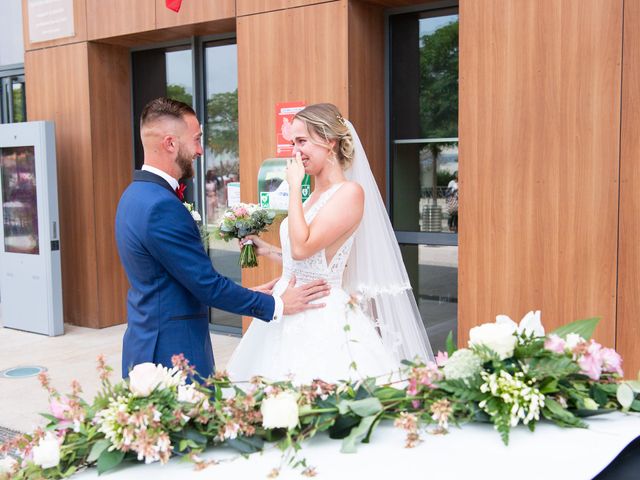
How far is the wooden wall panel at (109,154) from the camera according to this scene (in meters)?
7.76

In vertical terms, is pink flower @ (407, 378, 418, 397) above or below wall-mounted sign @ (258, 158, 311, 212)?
below

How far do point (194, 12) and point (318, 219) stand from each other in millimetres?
4264

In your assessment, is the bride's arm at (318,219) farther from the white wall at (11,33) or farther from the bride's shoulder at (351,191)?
the white wall at (11,33)

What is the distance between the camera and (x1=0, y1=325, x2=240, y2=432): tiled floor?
5.30 metres

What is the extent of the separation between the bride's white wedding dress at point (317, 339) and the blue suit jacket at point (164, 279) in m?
0.41

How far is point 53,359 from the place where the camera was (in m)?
6.70

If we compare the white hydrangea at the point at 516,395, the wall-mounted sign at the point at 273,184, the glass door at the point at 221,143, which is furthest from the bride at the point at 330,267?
the glass door at the point at 221,143

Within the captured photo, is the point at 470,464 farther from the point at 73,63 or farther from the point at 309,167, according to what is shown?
the point at 73,63

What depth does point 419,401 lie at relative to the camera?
1.74 m

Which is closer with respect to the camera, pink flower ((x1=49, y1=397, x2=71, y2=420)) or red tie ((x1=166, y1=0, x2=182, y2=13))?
pink flower ((x1=49, y1=397, x2=71, y2=420))

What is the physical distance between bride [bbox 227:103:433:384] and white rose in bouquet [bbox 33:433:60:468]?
1.46m

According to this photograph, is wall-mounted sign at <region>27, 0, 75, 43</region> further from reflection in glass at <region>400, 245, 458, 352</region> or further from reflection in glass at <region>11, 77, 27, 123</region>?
reflection in glass at <region>400, 245, 458, 352</region>

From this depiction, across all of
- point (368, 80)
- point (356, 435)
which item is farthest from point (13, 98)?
point (356, 435)

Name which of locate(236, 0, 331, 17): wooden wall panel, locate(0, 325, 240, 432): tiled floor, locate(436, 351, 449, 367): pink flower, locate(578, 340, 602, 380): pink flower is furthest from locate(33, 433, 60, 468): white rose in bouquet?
locate(236, 0, 331, 17): wooden wall panel
